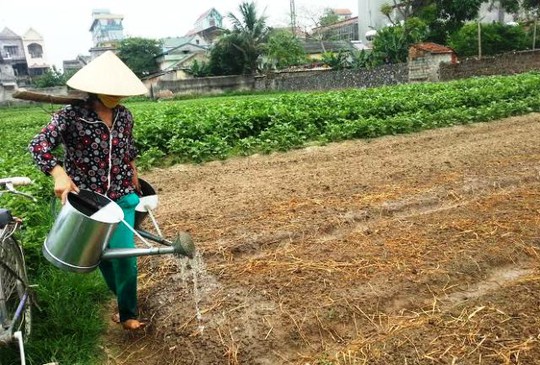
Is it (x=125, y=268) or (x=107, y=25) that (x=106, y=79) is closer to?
(x=125, y=268)

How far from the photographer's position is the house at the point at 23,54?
182 feet

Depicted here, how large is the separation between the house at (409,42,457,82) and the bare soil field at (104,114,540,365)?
14843 millimetres

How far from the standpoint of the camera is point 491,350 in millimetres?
2385

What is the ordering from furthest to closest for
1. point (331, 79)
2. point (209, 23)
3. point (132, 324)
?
point (209, 23)
point (331, 79)
point (132, 324)

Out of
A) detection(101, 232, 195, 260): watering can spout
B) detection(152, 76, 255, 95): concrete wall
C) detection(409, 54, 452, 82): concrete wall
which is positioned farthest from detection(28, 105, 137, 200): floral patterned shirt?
detection(152, 76, 255, 95): concrete wall

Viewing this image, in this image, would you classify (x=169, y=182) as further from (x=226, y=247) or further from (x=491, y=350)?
(x=491, y=350)

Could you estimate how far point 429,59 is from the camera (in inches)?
770

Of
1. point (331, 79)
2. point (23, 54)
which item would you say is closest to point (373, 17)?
point (331, 79)

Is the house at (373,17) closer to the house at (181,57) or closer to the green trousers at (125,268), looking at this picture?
the house at (181,57)

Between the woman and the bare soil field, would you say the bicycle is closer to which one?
the woman

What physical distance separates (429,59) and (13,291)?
19659 mm

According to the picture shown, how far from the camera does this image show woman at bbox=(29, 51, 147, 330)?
98.8 inches

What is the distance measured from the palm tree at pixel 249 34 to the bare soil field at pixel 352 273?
27991 millimetres

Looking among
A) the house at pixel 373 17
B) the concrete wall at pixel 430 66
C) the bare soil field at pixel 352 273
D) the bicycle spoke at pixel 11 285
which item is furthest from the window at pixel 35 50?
the bicycle spoke at pixel 11 285
